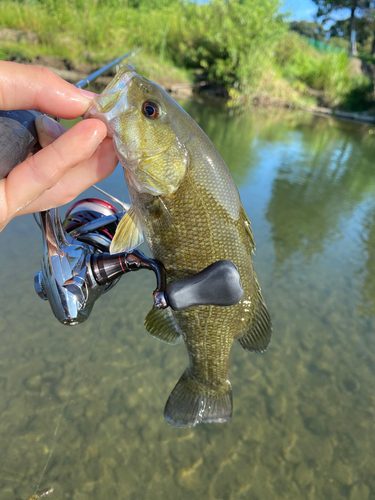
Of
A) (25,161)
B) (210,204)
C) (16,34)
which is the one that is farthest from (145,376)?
(16,34)

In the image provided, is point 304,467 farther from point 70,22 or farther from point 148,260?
point 70,22

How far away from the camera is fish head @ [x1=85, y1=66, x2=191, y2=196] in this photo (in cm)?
154

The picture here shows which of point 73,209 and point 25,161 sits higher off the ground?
point 25,161

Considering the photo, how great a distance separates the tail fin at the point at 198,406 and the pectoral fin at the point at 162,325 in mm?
337

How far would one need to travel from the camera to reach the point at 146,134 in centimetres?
158

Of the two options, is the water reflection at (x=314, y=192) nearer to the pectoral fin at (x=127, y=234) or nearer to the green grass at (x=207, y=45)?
the pectoral fin at (x=127, y=234)

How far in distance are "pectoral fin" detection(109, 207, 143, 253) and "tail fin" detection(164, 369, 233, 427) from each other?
3.18 ft

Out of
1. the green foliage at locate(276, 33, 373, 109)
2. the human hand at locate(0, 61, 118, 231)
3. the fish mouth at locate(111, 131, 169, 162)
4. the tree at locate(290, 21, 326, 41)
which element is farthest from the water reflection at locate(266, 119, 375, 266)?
the tree at locate(290, 21, 326, 41)

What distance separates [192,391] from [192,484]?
0.85 metres

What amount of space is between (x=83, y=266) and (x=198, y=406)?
110 centimetres

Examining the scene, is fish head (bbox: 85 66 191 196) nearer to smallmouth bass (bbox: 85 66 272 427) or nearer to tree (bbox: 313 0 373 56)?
smallmouth bass (bbox: 85 66 272 427)

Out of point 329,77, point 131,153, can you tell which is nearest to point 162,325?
point 131,153

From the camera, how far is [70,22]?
18766mm

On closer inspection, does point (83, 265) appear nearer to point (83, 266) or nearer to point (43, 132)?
point (83, 266)
